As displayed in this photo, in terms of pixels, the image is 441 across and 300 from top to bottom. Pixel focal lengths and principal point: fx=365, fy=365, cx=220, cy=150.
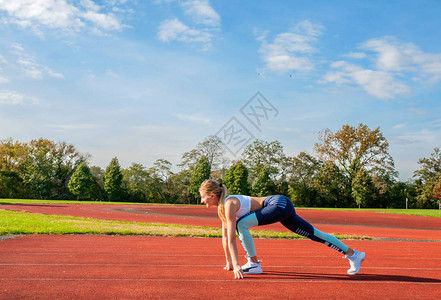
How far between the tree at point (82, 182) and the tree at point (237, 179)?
19.7 meters

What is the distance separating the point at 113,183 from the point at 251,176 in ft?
68.5

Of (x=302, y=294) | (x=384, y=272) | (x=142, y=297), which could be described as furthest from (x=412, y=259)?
(x=142, y=297)

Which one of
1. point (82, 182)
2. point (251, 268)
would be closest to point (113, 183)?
point (82, 182)

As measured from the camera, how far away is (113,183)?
52.3 metres

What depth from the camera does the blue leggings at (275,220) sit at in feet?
15.9

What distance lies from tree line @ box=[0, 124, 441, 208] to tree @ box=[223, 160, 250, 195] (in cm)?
14

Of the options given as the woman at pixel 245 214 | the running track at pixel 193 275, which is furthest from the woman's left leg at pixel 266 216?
the running track at pixel 193 275

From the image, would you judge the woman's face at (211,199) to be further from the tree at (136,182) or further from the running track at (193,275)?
the tree at (136,182)

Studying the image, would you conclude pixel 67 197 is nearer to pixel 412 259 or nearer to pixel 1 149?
pixel 1 149

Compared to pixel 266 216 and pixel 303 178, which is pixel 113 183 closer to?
pixel 303 178

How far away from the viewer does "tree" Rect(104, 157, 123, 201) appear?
52344mm

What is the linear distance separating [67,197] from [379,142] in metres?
47.9

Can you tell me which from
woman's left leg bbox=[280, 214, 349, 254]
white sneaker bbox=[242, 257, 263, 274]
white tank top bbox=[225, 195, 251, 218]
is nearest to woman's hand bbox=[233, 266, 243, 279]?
white sneaker bbox=[242, 257, 263, 274]

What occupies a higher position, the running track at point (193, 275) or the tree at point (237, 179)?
the tree at point (237, 179)
